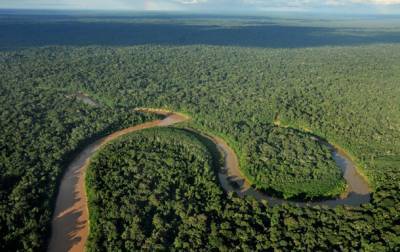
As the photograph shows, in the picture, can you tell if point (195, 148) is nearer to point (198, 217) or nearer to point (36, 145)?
point (198, 217)

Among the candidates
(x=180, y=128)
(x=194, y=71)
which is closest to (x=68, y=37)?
(x=194, y=71)

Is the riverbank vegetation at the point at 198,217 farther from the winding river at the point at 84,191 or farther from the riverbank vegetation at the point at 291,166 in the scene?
the riverbank vegetation at the point at 291,166

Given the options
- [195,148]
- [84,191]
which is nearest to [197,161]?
[195,148]

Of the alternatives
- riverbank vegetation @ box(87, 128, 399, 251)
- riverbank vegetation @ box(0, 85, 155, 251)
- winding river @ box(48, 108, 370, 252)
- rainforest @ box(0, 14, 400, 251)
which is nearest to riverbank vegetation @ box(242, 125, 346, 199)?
rainforest @ box(0, 14, 400, 251)

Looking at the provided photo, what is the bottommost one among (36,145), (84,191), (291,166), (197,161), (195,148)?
(84,191)

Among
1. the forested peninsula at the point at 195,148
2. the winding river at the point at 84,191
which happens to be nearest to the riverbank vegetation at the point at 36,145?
the forested peninsula at the point at 195,148
